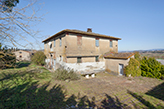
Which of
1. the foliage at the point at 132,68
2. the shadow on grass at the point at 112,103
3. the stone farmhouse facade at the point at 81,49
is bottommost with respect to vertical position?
the shadow on grass at the point at 112,103

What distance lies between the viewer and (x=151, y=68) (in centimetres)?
1081

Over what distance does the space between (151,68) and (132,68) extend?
2.42 metres

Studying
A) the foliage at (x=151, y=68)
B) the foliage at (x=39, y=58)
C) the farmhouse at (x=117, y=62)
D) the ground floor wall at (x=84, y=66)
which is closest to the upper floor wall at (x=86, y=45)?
the ground floor wall at (x=84, y=66)

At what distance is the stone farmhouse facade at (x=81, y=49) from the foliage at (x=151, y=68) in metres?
5.42

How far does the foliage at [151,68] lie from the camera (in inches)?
406

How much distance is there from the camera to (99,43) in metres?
14.1

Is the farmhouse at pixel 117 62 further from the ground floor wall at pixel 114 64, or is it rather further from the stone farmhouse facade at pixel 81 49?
the stone farmhouse facade at pixel 81 49

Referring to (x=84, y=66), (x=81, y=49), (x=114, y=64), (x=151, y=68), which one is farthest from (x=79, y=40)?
(x=151, y=68)

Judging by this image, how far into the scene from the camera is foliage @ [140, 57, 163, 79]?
10320 millimetres

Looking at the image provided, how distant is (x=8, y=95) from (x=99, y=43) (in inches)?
483

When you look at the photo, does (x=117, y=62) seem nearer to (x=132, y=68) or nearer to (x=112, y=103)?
(x=132, y=68)

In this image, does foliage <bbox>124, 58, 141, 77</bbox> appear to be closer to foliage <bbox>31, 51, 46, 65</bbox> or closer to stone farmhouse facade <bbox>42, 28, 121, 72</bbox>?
stone farmhouse facade <bbox>42, 28, 121, 72</bbox>

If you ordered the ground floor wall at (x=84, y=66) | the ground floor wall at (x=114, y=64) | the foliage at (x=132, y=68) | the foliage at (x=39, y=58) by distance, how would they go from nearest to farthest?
the foliage at (x=132, y=68) → the ground floor wall at (x=114, y=64) → the ground floor wall at (x=84, y=66) → the foliage at (x=39, y=58)

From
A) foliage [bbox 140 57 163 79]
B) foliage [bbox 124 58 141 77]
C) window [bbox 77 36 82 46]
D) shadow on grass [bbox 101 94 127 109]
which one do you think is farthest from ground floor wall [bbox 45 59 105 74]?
shadow on grass [bbox 101 94 127 109]
